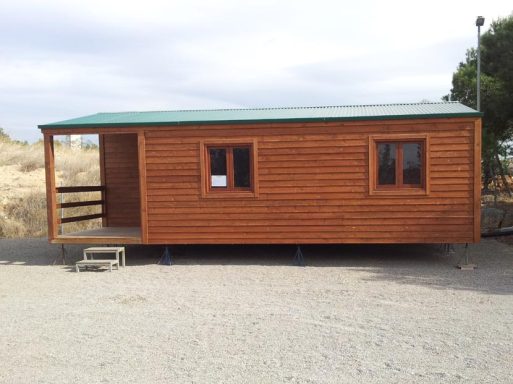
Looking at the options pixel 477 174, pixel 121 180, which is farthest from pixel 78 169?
pixel 477 174

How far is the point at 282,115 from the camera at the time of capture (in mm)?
10055

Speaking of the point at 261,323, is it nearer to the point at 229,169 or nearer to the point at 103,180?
the point at 229,169

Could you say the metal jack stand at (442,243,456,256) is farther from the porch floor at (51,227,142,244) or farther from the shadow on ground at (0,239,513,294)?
the porch floor at (51,227,142,244)

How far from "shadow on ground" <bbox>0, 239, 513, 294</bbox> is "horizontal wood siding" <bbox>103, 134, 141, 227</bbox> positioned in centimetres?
75

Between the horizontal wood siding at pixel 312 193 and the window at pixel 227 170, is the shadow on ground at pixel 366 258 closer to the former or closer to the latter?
the horizontal wood siding at pixel 312 193

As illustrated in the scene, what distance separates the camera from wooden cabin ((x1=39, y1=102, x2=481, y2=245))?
9133 mm

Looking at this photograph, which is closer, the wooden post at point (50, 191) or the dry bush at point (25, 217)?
the wooden post at point (50, 191)

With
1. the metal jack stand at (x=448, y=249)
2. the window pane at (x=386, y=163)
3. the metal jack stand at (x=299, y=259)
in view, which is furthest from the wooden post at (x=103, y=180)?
the metal jack stand at (x=448, y=249)

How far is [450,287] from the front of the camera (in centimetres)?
753

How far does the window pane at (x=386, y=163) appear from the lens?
931cm

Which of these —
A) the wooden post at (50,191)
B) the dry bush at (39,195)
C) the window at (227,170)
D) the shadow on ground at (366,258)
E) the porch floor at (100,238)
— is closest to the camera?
the shadow on ground at (366,258)

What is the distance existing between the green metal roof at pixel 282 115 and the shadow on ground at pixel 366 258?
8.63ft

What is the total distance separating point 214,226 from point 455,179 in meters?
4.31

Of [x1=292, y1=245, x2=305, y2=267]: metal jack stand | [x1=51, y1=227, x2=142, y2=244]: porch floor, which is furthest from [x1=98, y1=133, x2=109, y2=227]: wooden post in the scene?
[x1=292, y1=245, x2=305, y2=267]: metal jack stand
